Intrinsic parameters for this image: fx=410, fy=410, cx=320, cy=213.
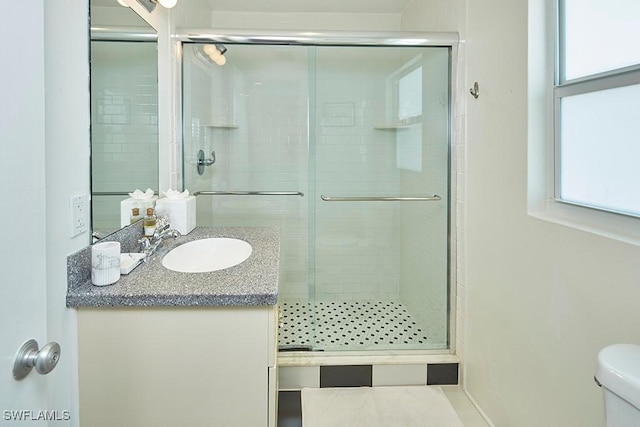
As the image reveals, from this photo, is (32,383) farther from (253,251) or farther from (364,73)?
(364,73)

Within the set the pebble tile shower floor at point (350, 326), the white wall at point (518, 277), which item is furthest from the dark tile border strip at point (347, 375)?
the white wall at point (518, 277)

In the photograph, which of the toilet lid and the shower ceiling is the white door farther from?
the shower ceiling

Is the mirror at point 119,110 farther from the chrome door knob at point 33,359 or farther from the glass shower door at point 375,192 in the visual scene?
the glass shower door at point 375,192

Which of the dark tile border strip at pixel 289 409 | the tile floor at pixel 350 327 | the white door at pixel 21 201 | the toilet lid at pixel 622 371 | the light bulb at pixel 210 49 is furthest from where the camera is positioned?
the light bulb at pixel 210 49

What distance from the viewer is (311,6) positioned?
319cm

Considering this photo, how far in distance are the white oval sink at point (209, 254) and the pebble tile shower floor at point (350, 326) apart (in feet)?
2.41

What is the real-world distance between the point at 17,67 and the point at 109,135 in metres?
0.90

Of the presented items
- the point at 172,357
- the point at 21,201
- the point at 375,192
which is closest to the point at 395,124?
the point at 375,192

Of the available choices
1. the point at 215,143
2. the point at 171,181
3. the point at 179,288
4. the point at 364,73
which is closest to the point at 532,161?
the point at 179,288

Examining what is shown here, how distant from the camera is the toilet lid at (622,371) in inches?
33.3

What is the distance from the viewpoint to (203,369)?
3.98 ft

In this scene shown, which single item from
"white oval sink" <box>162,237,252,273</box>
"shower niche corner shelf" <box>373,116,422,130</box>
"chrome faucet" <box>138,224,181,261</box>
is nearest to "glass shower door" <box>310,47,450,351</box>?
"shower niche corner shelf" <box>373,116,422,130</box>

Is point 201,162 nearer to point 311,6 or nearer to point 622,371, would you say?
point 311,6

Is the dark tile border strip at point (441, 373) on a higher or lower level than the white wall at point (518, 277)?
lower
